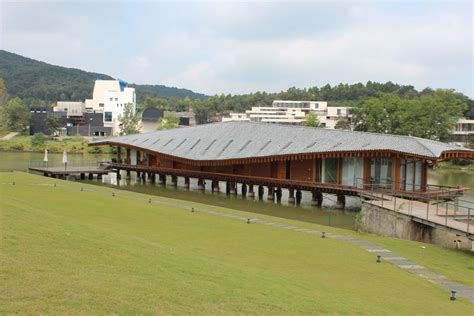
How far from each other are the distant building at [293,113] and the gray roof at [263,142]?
77.3 meters

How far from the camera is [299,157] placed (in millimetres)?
36312

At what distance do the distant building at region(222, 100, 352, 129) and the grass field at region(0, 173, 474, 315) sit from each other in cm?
10681

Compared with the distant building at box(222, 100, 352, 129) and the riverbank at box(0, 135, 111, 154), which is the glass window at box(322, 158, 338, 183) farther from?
the distant building at box(222, 100, 352, 129)

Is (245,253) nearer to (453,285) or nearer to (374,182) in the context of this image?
(453,285)

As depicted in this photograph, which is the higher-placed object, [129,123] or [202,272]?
[129,123]

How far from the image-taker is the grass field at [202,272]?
8367mm

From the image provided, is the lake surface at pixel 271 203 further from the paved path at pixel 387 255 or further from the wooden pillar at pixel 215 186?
the paved path at pixel 387 255

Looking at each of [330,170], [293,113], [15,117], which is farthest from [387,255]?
[293,113]

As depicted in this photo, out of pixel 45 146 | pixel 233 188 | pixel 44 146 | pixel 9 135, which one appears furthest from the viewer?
pixel 9 135

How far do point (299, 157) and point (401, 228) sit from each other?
1468cm

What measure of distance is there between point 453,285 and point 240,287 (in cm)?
648

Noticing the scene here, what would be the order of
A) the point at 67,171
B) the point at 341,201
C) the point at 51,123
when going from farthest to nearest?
1. the point at 51,123
2. the point at 67,171
3. the point at 341,201

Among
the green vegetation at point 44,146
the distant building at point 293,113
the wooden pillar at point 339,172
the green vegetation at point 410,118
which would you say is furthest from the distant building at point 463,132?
the wooden pillar at point 339,172

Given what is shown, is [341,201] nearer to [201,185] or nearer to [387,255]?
[201,185]
